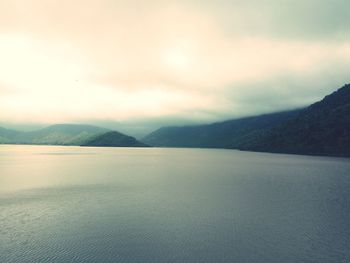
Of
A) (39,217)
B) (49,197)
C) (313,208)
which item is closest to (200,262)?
(39,217)

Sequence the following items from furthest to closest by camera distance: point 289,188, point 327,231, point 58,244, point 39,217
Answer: point 289,188, point 39,217, point 327,231, point 58,244

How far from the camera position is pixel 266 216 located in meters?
51.8

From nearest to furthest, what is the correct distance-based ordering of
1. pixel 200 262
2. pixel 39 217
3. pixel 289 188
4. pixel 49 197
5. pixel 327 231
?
pixel 200 262 → pixel 327 231 → pixel 39 217 → pixel 49 197 → pixel 289 188

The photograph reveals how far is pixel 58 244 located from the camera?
35.8 m

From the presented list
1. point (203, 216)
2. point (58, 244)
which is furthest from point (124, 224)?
point (203, 216)

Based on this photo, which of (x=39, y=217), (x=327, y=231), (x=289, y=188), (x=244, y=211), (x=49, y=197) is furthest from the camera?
(x=289, y=188)

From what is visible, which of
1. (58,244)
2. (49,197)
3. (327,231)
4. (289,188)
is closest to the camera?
(58,244)

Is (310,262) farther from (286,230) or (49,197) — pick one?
(49,197)

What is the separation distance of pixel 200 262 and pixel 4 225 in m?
33.6

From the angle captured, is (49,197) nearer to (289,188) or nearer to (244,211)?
(244,211)

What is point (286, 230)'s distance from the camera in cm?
4341

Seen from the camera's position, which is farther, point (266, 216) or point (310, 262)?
point (266, 216)

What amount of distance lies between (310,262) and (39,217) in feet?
148

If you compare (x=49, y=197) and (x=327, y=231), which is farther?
(x=49, y=197)
